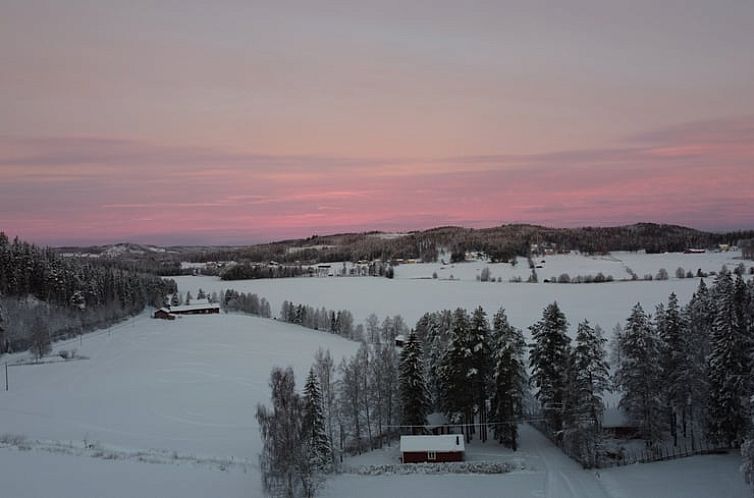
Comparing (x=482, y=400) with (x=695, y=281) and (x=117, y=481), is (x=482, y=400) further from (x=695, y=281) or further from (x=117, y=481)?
(x=695, y=281)

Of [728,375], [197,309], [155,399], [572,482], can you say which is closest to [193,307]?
[197,309]

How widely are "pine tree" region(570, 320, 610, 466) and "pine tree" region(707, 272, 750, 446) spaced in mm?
5884

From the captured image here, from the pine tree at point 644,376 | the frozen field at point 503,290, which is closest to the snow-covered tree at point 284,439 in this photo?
the pine tree at point 644,376

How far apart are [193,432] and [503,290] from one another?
10331 cm

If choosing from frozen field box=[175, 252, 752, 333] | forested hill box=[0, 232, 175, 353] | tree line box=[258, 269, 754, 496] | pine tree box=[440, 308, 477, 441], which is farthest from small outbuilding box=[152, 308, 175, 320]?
pine tree box=[440, 308, 477, 441]

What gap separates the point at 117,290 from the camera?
118 m

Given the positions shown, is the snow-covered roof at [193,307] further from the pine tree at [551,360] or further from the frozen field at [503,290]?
the pine tree at [551,360]

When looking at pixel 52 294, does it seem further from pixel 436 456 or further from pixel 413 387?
pixel 436 456

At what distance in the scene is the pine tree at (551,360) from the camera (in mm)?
38656

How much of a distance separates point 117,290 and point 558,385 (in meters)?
103

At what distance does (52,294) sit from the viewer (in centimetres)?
10088

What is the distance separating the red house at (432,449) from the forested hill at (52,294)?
6516cm

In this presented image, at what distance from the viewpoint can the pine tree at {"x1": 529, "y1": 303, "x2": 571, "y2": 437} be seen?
38.7 m

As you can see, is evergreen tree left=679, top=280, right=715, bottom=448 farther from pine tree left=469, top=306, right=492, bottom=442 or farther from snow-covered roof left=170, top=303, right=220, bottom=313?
snow-covered roof left=170, top=303, right=220, bottom=313
